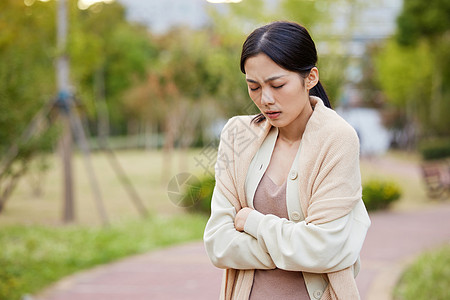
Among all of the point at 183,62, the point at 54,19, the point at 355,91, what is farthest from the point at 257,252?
the point at 355,91

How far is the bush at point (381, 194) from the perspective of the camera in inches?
431

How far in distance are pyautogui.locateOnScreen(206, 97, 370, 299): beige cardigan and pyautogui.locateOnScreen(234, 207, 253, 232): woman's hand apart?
5cm

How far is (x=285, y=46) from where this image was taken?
161cm

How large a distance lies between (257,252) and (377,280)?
14.7ft

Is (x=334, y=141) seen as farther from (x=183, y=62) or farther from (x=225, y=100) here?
(x=183, y=62)

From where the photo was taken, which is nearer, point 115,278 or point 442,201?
point 115,278

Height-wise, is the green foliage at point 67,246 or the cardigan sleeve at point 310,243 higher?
the cardigan sleeve at point 310,243

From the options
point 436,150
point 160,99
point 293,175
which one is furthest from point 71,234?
point 436,150

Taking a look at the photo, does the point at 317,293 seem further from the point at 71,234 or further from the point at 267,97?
the point at 71,234

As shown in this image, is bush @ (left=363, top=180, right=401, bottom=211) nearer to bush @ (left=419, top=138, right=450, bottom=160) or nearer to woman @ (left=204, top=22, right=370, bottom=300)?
woman @ (left=204, top=22, right=370, bottom=300)

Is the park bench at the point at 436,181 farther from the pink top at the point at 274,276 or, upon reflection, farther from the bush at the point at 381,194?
the pink top at the point at 274,276

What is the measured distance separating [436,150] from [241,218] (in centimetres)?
2261

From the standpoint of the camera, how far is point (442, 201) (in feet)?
41.8

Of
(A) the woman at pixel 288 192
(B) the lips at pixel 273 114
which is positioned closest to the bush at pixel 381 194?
(A) the woman at pixel 288 192
